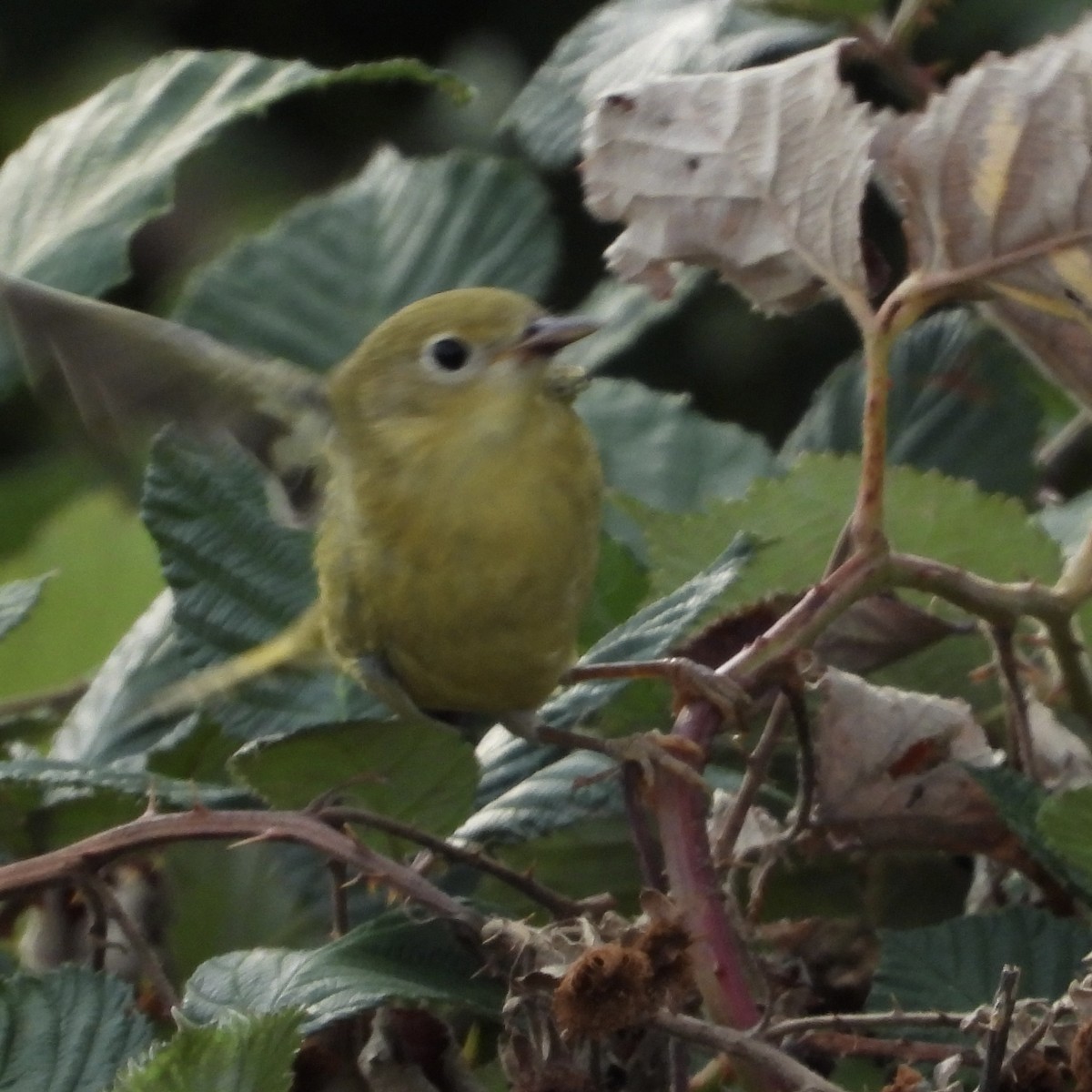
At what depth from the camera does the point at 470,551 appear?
3.65ft

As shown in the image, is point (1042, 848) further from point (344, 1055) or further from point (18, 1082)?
point (18, 1082)

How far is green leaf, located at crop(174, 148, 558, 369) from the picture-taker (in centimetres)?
126

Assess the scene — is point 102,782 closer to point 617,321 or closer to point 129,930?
point 129,930

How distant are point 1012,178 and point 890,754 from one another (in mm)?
232

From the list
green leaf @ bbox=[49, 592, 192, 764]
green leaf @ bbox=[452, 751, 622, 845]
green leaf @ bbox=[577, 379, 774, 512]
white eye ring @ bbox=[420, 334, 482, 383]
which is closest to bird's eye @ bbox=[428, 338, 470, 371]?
white eye ring @ bbox=[420, 334, 482, 383]

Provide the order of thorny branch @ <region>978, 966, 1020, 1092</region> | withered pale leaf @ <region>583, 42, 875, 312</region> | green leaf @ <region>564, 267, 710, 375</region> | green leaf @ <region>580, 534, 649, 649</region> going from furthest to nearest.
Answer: green leaf @ <region>564, 267, 710, 375</region>, green leaf @ <region>580, 534, 649, 649</region>, withered pale leaf @ <region>583, 42, 875, 312</region>, thorny branch @ <region>978, 966, 1020, 1092</region>

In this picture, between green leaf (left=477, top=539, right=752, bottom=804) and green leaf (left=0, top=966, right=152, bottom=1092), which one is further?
green leaf (left=477, top=539, right=752, bottom=804)

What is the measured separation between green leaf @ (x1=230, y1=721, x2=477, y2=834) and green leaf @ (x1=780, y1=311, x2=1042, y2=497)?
32cm

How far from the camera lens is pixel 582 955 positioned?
64cm

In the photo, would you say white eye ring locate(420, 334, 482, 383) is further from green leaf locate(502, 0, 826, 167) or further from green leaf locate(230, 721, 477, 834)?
green leaf locate(230, 721, 477, 834)

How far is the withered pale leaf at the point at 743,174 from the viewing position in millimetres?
820

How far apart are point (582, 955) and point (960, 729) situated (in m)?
0.23

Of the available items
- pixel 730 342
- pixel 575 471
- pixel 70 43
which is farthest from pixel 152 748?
pixel 70 43

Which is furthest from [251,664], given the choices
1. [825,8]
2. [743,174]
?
[825,8]
